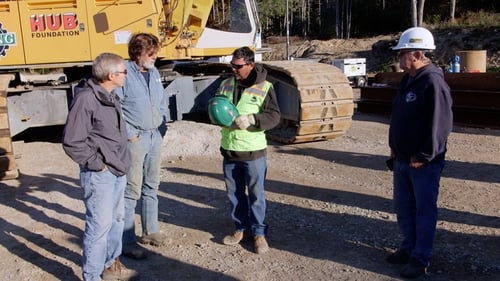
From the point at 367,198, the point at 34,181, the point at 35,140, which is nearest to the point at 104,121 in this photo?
the point at 367,198

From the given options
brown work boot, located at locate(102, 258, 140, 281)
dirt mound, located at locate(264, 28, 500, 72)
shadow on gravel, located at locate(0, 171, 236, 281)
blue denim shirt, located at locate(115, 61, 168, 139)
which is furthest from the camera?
dirt mound, located at locate(264, 28, 500, 72)

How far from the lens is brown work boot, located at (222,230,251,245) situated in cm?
538

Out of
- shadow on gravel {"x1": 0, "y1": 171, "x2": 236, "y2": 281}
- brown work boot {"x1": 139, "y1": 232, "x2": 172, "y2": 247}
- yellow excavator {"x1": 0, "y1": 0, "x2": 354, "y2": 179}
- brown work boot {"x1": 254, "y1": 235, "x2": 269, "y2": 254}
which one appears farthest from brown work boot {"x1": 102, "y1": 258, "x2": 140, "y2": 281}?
yellow excavator {"x1": 0, "y1": 0, "x2": 354, "y2": 179}

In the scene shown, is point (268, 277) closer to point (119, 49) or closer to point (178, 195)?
point (178, 195)

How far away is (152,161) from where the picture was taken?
5.24 meters

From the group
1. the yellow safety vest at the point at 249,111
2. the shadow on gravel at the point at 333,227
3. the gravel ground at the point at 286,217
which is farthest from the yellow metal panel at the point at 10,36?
the yellow safety vest at the point at 249,111

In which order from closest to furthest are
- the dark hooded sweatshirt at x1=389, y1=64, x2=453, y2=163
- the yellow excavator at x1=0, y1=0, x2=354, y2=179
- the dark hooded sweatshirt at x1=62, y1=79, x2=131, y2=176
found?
1. the dark hooded sweatshirt at x1=62, y1=79, x2=131, y2=176
2. the dark hooded sweatshirt at x1=389, y1=64, x2=453, y2=163
3. the yellow excavator at x1=0, y1=0, x2=354, y2=179

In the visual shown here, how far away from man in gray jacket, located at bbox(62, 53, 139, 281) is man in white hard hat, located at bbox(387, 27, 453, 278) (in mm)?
2114

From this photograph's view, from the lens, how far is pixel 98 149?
418cm

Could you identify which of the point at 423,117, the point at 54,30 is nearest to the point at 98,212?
the point at 423,117

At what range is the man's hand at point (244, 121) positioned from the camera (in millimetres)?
4922

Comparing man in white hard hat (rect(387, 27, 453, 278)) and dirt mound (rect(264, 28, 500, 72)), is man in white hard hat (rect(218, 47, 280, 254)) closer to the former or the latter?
man in white hard hat (rect(387, 27, 453, 278))

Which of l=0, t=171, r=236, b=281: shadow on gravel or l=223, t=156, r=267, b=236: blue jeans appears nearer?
l=0, t=171, r=236, b=281: shadow on gravel

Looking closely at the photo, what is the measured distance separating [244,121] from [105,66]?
1284 mm
